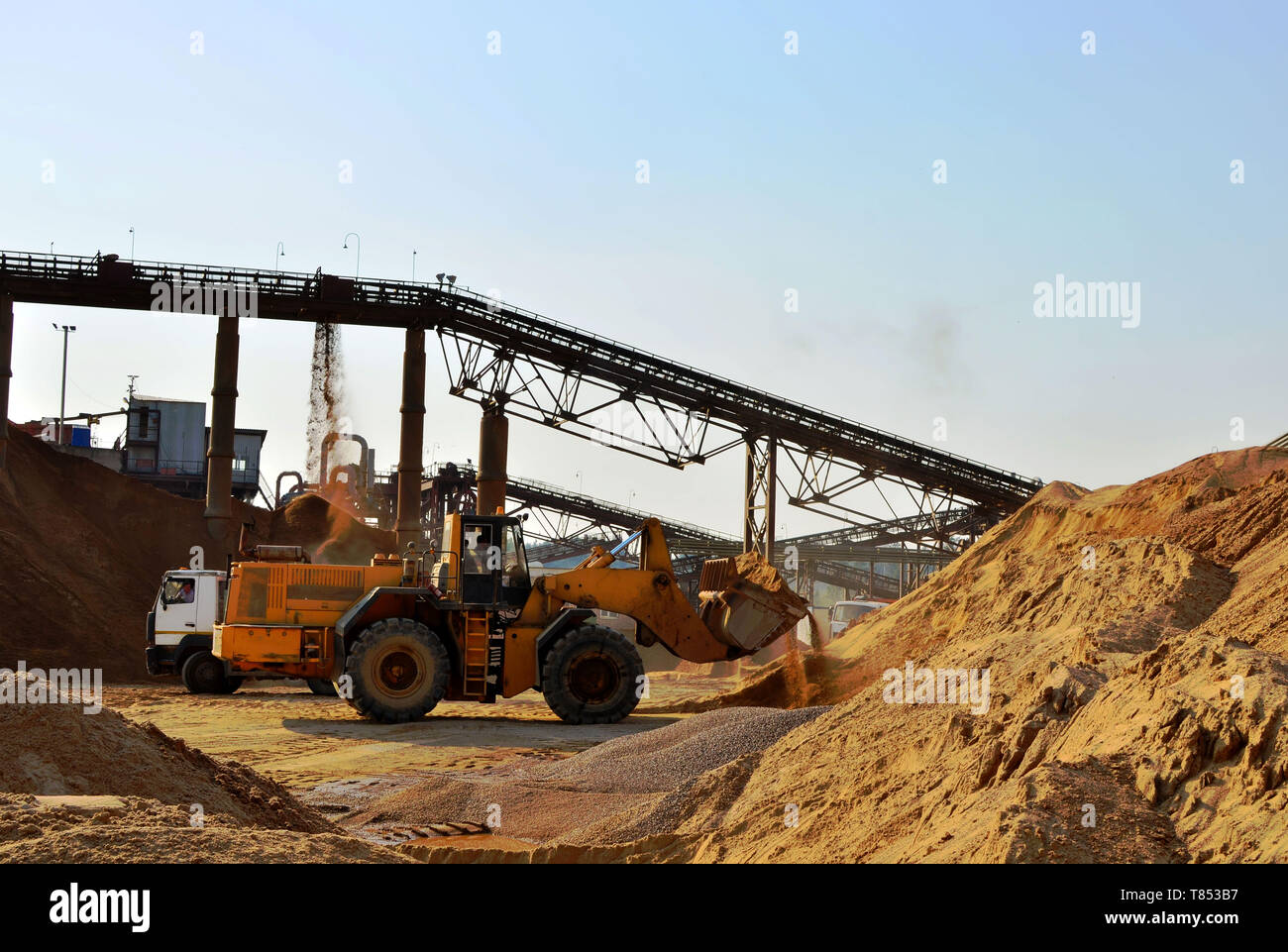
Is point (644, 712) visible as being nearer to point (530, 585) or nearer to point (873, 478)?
point (530, 585)

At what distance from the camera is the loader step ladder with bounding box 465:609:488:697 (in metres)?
17.7

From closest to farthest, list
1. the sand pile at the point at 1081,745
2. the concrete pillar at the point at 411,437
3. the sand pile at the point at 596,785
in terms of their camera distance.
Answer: the sand pile at the point at 1081,745, the sand pile at the point at 596,785, the concrete pillar at the point at 411,437

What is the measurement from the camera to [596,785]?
39.2ft

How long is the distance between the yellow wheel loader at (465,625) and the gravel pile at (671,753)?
12.5 feet

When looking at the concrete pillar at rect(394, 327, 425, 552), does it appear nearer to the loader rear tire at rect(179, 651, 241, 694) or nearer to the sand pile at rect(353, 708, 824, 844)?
the loader rear tire at rect(179, 651, 241, 694)

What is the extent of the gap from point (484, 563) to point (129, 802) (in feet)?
35.6

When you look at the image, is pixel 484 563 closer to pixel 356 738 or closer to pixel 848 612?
pixel 356 738

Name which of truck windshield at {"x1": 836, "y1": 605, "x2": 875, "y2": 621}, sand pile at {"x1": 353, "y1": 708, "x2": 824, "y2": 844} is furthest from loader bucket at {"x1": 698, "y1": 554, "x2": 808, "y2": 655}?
truck windshield at {"x1": 836, "y1": 605, "x2": 875, "y2": 621}

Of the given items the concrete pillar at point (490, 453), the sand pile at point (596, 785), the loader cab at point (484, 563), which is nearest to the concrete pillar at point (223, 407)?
the concrete pillar at point (490, 453)

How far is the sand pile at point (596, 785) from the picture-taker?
10625 mm

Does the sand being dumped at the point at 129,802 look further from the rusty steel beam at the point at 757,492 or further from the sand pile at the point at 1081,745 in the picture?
the rusty steel beam at the point at 757,492

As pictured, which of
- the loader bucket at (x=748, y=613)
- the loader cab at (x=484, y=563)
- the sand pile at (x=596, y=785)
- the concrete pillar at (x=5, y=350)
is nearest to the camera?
the sand pile at (x=596, y=785)

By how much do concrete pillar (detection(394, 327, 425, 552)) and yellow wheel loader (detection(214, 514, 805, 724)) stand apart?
12479 mm
